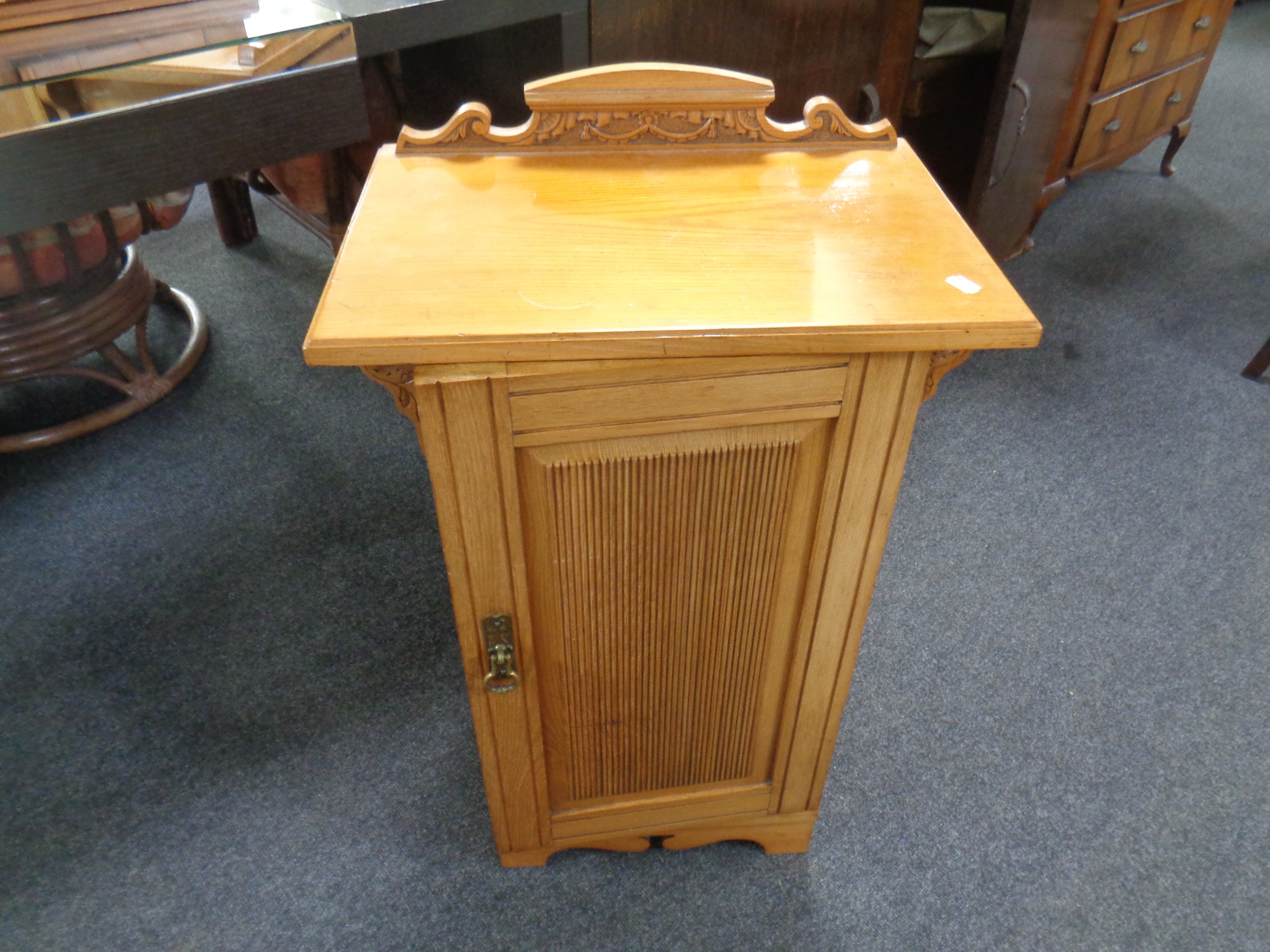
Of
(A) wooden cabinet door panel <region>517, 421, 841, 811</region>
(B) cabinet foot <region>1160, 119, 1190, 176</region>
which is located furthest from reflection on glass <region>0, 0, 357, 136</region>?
(B) cabinet foot <region>1160, 119, 1190, 176</region>

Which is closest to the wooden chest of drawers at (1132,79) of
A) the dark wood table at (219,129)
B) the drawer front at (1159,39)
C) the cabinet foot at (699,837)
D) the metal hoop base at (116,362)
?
the drawer front at (1159,39)

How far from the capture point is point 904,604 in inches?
63.5

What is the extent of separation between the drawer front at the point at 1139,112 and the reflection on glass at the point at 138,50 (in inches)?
77.7

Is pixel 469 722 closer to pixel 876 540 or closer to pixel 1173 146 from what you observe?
pixel 876 540

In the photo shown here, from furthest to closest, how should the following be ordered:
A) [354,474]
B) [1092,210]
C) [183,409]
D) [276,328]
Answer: [1092,210] < [276,328] < [183,409] < [354,474]

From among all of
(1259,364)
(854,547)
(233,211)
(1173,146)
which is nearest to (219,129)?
(854,547)

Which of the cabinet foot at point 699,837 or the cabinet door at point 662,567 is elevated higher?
the cabinet door at point 662,567

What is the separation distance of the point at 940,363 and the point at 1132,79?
85.3 inches

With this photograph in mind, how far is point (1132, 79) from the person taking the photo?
2.43m

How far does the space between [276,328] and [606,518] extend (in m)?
1.70

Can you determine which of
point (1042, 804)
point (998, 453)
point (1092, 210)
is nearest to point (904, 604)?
point (1042, 804)

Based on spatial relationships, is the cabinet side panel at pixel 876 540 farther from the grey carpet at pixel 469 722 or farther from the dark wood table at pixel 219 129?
the dark wood table at pixel 219 129

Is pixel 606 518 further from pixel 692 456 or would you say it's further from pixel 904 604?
pixel 904 604

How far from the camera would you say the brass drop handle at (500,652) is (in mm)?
932
